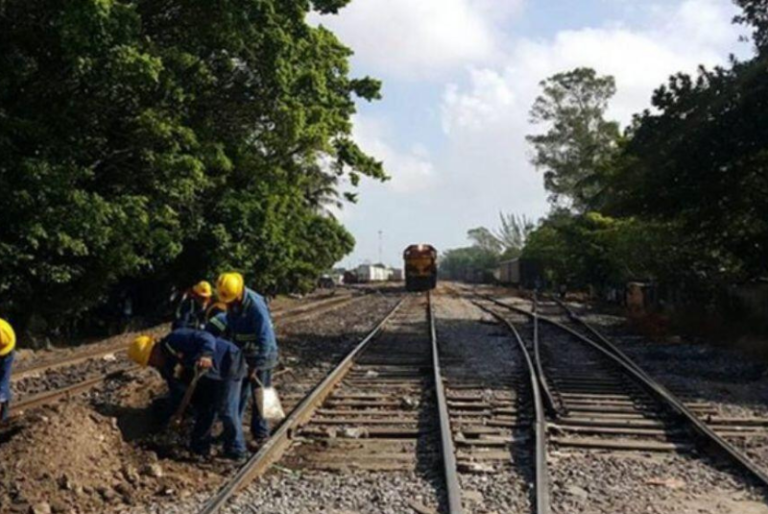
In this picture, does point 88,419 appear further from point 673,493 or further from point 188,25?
point 188,25

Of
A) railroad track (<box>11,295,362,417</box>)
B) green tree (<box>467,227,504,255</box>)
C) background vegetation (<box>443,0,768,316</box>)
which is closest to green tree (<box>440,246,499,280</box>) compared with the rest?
green tree (<box>467,227,504,255</box>)

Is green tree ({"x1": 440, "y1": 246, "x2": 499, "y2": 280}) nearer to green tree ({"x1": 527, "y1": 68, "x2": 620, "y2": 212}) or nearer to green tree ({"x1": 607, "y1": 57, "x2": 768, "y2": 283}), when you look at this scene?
green tree ({"x1": 527, "y1": 68, "x2": 620, "y2": 212})

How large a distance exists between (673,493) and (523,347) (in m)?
9.97

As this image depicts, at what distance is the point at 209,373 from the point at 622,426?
4385mm

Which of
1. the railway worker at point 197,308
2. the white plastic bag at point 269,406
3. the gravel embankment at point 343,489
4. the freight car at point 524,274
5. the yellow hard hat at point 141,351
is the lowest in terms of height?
the gravel embankment at point 343,489

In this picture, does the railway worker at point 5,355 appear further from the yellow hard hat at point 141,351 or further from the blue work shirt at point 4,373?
the yellow hard hat at point 141,351

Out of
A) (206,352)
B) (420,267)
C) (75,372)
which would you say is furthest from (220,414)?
(420,267)

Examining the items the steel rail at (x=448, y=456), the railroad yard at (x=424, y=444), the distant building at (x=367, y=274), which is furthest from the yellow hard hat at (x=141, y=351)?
the distant building at (x=367, y=274)

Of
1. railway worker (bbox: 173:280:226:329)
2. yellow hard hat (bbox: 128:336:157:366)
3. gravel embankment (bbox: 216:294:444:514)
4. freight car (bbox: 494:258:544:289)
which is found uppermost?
freight car (bbox: 494:258:544:289)

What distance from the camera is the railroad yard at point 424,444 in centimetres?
655

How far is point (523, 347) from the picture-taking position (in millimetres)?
16812

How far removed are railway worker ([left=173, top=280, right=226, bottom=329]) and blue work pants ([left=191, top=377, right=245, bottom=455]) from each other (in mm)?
1279

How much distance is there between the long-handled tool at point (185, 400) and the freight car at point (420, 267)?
155 feet

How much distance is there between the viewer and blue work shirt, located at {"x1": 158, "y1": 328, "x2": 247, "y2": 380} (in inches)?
311
